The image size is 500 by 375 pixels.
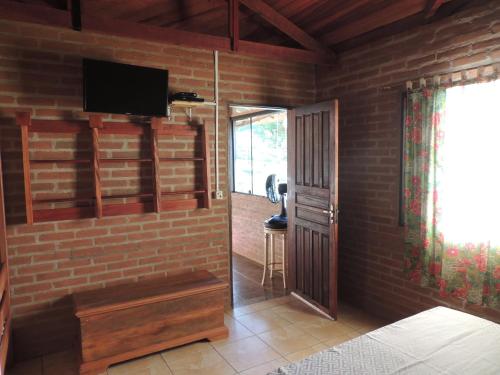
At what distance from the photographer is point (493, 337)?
1766mm

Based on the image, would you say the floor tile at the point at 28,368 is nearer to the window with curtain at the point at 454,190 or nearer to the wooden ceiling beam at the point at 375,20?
the window with curtain at the point at 454,190

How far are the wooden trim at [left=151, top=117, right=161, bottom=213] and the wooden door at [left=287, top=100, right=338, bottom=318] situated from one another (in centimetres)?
139

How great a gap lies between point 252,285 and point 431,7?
3.23m

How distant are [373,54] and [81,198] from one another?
2.79 metres

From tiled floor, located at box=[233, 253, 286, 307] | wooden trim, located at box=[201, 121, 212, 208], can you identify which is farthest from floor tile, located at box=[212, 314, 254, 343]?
wooden trim, located at box=[201, 121, 212, 208]

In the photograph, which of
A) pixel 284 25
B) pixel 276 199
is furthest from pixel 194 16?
pixel 276 199

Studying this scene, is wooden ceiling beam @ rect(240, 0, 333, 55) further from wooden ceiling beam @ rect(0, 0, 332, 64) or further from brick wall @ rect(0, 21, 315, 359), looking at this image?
brick wall @ rect(0, 21, 315, 359)

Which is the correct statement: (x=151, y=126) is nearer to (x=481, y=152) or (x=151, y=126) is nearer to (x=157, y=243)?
(x=157, y=243)

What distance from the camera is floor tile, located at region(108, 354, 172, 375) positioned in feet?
8.63

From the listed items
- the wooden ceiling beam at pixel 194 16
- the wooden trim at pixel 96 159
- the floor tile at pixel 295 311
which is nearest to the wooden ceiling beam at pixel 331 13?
the wooden ceiling beam at pixel 194 16

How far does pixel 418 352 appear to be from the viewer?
1.65 m

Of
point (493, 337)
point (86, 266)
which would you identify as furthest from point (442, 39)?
point (86, 266)

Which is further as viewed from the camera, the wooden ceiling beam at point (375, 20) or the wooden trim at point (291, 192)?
the wooden trim at point (291, 192)

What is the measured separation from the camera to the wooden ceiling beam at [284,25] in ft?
10.2
